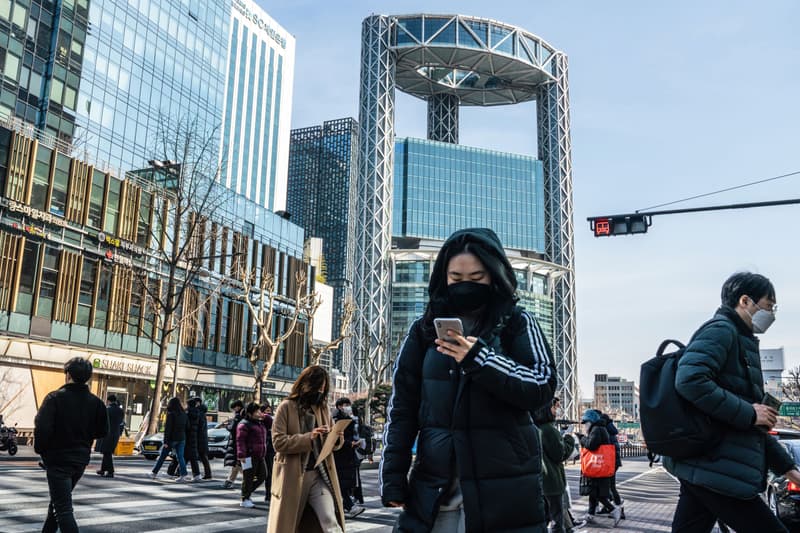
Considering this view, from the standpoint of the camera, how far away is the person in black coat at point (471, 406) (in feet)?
8.49

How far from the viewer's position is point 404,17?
96062 millimetres

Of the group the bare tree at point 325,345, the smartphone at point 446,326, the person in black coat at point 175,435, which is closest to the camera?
the smartphone at point 446,326

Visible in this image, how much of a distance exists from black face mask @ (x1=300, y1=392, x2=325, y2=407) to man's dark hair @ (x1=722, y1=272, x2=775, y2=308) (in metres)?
3.58

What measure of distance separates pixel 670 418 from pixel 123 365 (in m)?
39.0

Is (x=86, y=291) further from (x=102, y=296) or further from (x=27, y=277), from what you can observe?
(x=27, y=277)

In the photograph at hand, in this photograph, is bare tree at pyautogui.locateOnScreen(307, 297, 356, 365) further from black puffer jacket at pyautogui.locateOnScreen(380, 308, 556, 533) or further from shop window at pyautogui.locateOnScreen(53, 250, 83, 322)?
black puffer jacket at pyautogui.locateOnScreen(380, 308, 556, 533)

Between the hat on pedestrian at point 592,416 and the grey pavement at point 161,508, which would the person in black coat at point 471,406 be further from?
the hat on pedestrian at point 592,416

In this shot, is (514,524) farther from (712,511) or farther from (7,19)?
(7,19)

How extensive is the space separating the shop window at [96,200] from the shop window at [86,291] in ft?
6.45

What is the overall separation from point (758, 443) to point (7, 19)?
4501 cm

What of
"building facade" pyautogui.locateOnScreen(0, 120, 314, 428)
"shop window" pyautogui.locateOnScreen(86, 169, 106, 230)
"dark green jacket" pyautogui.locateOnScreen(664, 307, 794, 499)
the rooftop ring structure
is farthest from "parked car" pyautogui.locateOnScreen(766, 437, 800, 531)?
the rooftop ring structure

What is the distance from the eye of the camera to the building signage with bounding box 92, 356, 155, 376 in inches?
1455

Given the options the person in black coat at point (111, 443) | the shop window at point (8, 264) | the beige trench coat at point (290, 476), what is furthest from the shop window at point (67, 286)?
the beige trench coat at point (290, 476)

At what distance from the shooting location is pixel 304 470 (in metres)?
5.79
